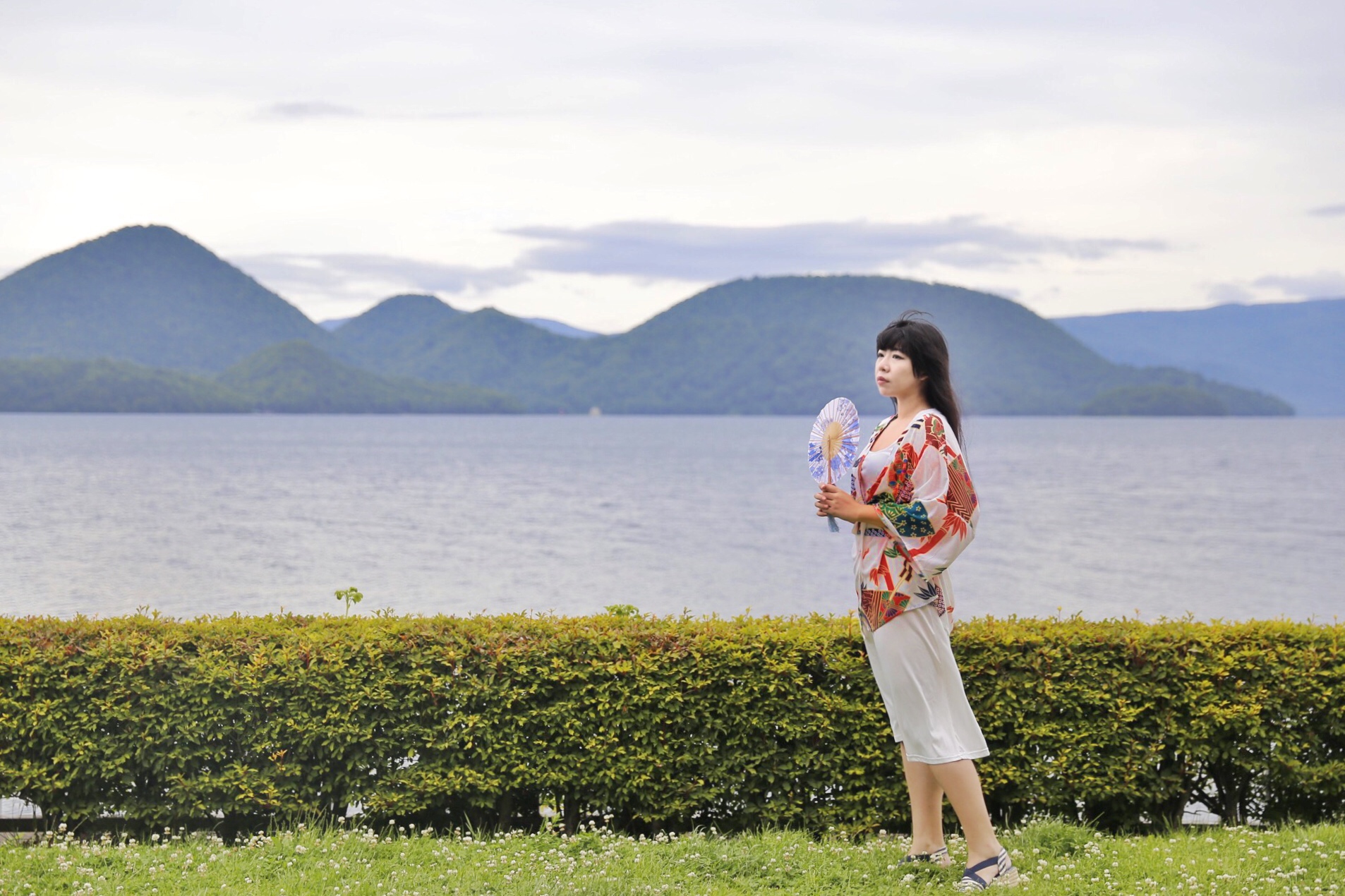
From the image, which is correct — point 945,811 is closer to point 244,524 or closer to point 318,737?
point 318,737

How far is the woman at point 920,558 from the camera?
16.2 feet

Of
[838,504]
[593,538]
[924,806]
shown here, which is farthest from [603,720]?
[593,538]

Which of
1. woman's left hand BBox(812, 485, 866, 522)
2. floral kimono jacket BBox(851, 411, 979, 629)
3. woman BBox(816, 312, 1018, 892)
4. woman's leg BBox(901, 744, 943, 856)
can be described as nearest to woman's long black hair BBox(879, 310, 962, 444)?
woman BBox(816, 312, 1018, 892)

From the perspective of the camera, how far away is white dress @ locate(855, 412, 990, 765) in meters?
4.94

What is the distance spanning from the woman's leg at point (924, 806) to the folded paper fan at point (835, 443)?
51.7 inches

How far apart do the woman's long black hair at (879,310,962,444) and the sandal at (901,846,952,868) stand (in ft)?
6.67

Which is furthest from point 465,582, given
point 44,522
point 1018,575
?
point 44,522

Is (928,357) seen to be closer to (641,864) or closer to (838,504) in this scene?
(838,504)

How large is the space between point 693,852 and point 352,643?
2.12m

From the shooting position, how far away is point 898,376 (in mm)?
5156

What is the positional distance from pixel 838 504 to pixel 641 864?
6.52 ft

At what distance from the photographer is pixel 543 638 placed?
237 inches

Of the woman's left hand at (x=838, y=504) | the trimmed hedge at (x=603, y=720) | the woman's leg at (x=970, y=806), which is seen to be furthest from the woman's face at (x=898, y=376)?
the woman's leg at (x=970, y=806)

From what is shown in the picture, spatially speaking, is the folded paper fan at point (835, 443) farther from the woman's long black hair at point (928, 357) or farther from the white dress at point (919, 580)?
the woman's long black hair at point (928, 357)
